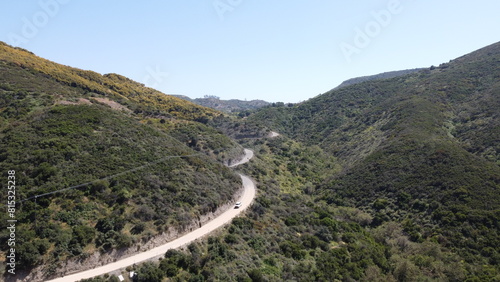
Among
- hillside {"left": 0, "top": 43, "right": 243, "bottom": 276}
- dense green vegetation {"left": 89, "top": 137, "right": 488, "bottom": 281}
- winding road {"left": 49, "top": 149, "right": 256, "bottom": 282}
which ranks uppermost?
hillside {"left": 0, "top": 43, "right": 243, "bottom": 276}

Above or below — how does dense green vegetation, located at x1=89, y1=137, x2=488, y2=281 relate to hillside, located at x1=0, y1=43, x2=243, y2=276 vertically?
below

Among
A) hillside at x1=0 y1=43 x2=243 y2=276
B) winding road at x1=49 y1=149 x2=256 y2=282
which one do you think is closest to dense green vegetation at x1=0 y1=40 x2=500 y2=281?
hillside at x1=0 y1=43 x2=243 y2=276

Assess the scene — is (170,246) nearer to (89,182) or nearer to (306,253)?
(89,182)

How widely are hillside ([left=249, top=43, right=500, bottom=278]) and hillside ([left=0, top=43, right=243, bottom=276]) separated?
81.1 feet

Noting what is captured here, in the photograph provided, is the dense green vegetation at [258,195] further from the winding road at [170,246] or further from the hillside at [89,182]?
the winding road at [170,246]

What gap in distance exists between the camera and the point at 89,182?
27594mm

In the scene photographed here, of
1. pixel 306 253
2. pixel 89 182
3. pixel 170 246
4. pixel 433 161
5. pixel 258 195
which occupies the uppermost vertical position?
pixel 89 182

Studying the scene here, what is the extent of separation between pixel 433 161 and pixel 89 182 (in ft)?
171

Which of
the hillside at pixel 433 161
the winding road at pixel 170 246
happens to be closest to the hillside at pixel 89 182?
the winding road at pixel 170 246

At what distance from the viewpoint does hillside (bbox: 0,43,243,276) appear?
21.5m

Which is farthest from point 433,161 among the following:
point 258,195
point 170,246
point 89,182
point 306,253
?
point 89,182

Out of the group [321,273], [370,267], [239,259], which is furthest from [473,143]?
[239,259]

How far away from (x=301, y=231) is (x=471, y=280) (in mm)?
17154

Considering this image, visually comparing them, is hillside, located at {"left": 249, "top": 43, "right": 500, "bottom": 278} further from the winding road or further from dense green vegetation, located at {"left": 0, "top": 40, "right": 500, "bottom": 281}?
the winding road
